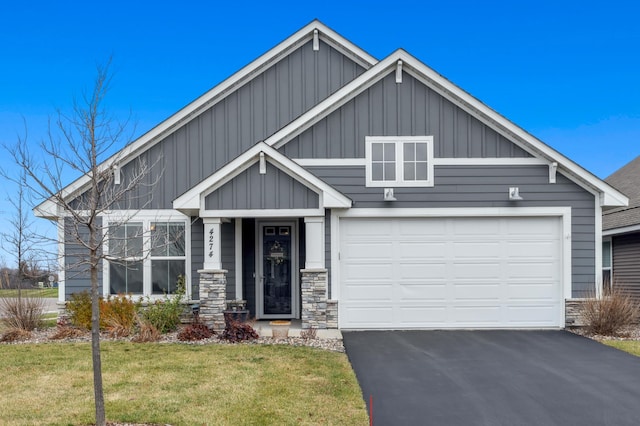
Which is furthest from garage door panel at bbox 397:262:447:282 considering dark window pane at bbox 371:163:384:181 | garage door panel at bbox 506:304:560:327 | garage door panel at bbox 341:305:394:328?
dark window pane at bbox 371:163:384:181

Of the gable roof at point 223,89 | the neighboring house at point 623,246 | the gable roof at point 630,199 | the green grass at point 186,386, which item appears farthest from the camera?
the gable roof at point 630,199

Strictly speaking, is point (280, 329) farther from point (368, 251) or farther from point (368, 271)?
point (368, 251)

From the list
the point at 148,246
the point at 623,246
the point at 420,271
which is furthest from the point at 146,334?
the point at 623,246

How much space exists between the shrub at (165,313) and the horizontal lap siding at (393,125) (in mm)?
4172

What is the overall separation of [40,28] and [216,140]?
9.22 metres

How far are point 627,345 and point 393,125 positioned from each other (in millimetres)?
6341

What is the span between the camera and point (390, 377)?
23.7 feet

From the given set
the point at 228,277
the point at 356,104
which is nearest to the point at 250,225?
the point at 228,277

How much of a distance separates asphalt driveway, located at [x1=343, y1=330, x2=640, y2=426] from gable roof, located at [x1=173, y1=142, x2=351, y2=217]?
9.62ft

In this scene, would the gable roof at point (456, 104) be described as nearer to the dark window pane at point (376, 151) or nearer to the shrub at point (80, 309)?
the dark window pane at point (376, 151)

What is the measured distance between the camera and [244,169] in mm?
10414

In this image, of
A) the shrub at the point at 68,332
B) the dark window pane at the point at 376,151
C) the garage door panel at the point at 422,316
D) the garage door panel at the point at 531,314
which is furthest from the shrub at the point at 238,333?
the garage door panel at the point at 531,314

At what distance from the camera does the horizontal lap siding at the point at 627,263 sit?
13586 mm

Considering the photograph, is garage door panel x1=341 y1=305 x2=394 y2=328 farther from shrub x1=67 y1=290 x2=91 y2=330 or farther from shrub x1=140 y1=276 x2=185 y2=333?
shrub x1=67 y1=290 x2=91 y2=330
